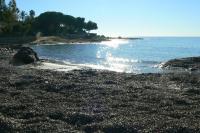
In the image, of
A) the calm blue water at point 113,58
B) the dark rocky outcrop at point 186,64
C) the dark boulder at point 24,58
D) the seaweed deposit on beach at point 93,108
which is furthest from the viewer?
the calm blue water at point 113,58

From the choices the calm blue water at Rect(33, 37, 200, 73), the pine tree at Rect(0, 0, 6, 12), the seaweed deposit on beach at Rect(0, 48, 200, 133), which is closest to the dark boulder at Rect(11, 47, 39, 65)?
the calm blue water at Rect(33, 37, 200, 73)

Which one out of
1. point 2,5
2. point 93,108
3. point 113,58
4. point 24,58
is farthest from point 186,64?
point 2,5

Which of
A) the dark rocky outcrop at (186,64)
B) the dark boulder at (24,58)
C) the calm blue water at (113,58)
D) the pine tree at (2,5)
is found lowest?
the calm blue water at (113,58)

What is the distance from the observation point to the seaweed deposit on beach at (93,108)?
16.1 m

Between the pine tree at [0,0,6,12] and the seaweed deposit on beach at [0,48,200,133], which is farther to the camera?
the pine tree at [0,0,6,12]

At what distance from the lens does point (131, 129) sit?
15.8 metres

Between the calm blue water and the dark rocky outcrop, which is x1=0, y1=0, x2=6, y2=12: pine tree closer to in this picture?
the calm blue water

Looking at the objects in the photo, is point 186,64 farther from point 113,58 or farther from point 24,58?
point 113,58

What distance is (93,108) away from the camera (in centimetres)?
1970

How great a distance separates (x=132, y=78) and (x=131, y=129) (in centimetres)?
1983

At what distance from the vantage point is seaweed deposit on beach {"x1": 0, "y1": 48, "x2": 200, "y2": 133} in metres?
16.1

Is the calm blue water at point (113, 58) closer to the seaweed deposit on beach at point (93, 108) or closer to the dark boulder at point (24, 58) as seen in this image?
the dark boulder at point (24, 58)

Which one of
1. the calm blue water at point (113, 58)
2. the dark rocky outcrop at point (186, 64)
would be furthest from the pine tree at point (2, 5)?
the dark rocky outcrop at point (186, 64)

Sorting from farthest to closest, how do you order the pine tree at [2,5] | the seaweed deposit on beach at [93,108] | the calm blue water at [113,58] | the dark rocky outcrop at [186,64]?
the pine tree at [2,5] < the calm blue water at [113,58] < the dark rocky outcrop at [186,64] < the seaweed deposit on beach at [93,108]
